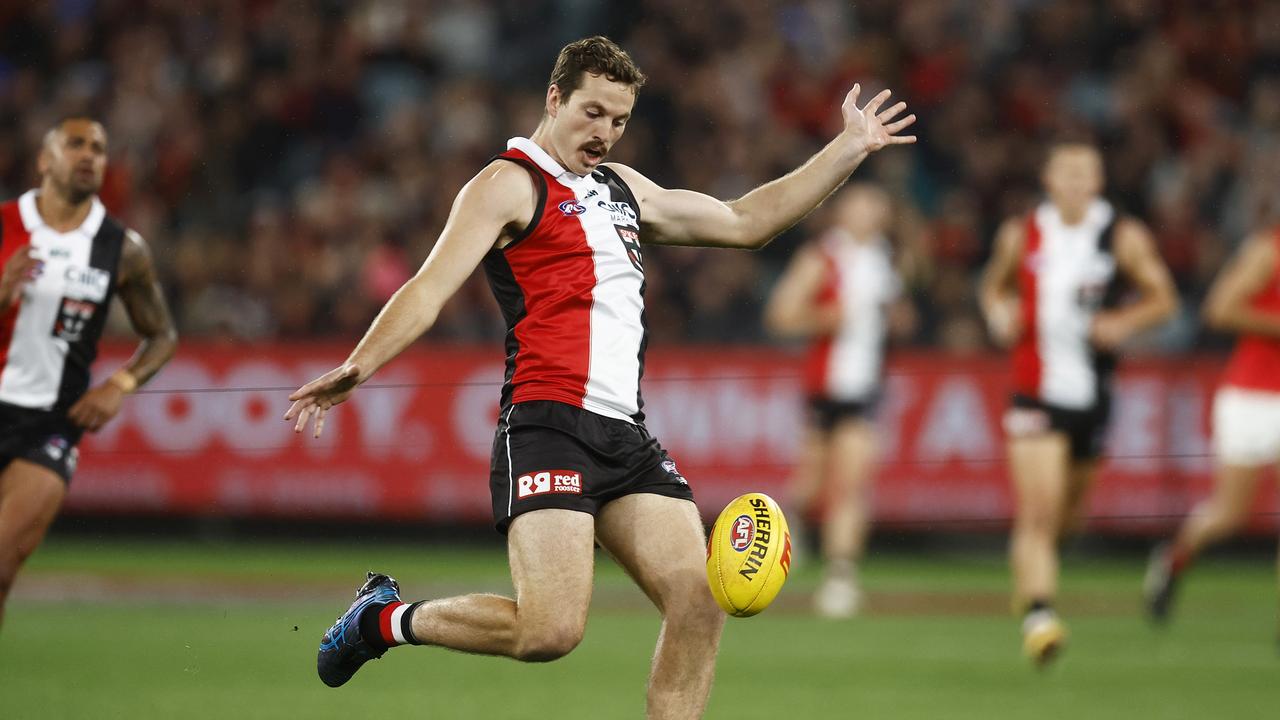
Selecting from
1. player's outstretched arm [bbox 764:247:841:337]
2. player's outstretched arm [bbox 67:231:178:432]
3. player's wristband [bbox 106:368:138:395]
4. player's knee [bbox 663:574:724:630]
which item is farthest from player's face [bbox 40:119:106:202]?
player's outstretched arm [bbox 764:247:841:337]

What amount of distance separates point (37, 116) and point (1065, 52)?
11.7 metres

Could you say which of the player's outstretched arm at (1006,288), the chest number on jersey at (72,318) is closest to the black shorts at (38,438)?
the chest number on jersey at (72,318)

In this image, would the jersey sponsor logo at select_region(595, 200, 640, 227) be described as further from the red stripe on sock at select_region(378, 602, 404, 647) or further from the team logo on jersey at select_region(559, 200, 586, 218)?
the red stripe on sock at select_region(378, 602, 404, 647)

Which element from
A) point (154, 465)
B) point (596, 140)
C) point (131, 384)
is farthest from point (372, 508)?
point (596, 140)

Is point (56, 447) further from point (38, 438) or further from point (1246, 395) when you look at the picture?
point (1246, 395)

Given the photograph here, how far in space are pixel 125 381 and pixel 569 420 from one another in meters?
3.12

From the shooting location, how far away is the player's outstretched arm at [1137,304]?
402 inches

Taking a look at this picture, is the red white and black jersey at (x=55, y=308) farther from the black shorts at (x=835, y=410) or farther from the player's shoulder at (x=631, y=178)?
the black shorts at (x=835, y=410)

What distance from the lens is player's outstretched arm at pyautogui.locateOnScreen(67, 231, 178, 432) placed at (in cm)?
808

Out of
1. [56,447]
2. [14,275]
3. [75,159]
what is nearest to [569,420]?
[56,447]

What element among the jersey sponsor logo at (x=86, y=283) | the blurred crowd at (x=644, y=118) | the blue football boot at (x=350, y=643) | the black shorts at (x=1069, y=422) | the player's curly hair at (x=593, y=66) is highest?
the blurred crowd at (x=644, y=118)

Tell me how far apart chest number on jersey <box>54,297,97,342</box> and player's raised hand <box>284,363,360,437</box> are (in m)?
3.18

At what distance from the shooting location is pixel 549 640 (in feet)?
19.5

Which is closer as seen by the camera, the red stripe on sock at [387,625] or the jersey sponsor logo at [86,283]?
the red stripe on sock at [387,625]
